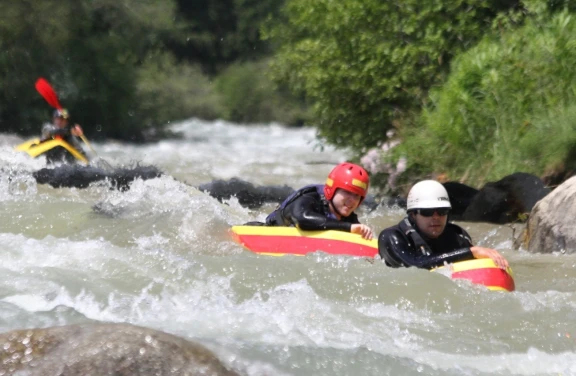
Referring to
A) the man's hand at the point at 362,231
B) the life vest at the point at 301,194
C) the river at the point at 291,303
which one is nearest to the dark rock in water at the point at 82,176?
the river at the point at 291,303

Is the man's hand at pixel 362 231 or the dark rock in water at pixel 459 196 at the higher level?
the man's hand at pixel 362 231

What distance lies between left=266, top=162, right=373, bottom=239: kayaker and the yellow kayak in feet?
23.0

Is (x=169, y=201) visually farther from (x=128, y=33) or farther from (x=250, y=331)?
(x=128, y=33)

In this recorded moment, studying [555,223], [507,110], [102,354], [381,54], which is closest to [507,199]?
[507,110]

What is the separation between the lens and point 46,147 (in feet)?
45.5

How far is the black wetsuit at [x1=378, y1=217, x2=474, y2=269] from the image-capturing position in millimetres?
6062

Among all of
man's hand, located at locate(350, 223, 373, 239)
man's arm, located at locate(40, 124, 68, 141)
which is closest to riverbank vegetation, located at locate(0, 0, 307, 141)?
man's arm, located at locate(40, 124, 68, 141)

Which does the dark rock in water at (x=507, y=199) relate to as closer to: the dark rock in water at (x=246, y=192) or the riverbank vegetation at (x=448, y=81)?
the riverbank vegetation at (x=448, y=81)

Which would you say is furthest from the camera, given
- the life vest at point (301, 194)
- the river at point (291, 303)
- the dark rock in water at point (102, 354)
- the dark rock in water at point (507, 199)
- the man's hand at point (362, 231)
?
the dark rock in water at point (507, 199)

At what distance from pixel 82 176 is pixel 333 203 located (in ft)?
21.0

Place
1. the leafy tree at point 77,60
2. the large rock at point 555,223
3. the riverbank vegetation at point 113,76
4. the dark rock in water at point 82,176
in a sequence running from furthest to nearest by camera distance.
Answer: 1. the riverbank vegetation at point 113,76
2. the leafy tree at point 77,60
3. the dark rock in water at point 82,176
4. the large rock at point 555,223

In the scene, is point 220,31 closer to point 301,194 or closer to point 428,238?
point 301,194

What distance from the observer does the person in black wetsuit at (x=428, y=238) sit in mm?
6039

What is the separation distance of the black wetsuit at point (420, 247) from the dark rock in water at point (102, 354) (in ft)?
6.56
